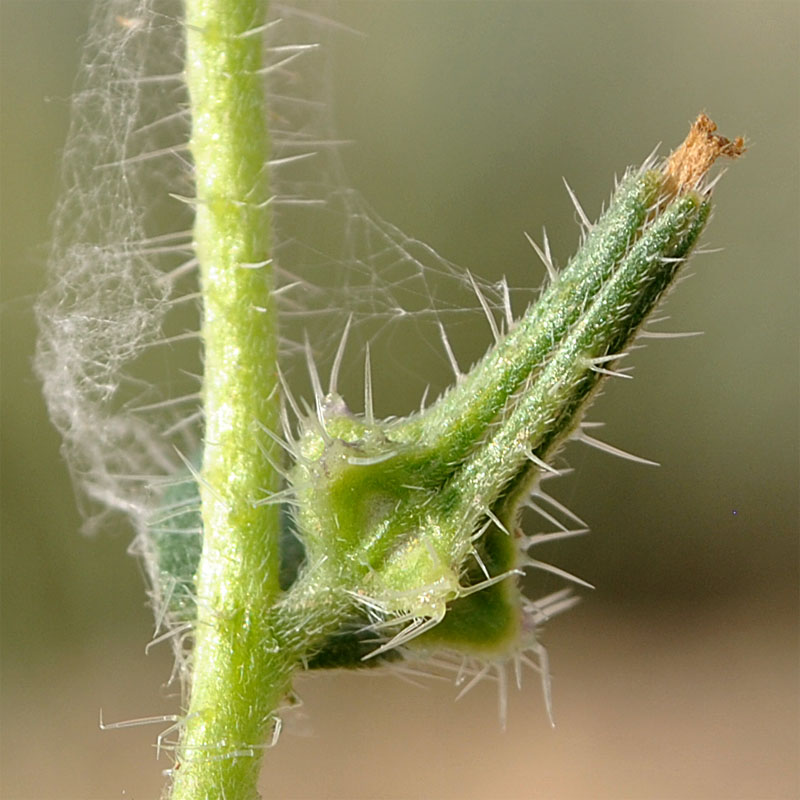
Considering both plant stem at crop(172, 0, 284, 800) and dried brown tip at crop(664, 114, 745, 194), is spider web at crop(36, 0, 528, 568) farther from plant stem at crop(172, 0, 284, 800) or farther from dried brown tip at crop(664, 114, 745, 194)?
dried brown tip at crop(664, 114, 745, 194)

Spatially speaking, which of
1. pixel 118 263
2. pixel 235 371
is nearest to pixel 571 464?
pixel 118 263

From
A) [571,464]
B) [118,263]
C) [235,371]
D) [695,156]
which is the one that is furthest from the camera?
[571,464]

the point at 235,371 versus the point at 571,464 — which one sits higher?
the point at 235,371

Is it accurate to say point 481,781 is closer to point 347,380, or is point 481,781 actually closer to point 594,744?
point 594,744

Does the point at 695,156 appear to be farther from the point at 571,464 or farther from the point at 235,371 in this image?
the point at 571,464

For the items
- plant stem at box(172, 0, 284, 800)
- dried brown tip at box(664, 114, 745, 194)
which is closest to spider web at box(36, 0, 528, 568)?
plant stem at box(172, 0, 284, 800)

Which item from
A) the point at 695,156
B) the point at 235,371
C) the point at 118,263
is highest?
the point at 695,156
